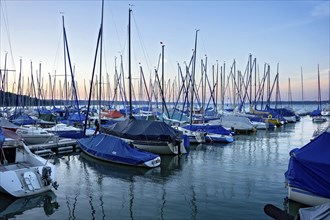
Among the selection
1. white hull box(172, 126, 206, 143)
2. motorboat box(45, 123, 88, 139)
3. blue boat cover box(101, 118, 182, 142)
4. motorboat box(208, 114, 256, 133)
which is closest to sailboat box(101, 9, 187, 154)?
blue boat cover box(101, 118, 182, 142)

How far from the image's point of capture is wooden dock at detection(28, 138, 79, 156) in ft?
80.7

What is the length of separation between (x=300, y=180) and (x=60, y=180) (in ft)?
42.9

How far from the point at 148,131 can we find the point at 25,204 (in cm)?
1293

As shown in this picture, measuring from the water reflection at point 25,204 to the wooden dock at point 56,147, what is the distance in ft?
32.9

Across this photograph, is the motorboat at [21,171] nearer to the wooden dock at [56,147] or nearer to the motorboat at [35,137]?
the wooden dock at [56,147]

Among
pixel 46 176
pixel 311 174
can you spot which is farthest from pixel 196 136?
pixel 311 174

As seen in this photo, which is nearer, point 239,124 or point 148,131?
point 148,131

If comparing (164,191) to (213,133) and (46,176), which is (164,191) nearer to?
(46,176)

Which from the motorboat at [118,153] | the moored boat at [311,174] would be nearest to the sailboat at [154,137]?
the motorboat at [118,153]

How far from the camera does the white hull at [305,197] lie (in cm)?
1209

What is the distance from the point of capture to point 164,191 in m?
15.8

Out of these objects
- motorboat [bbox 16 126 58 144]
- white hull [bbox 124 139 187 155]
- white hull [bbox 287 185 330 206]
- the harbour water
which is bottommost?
the harbour water

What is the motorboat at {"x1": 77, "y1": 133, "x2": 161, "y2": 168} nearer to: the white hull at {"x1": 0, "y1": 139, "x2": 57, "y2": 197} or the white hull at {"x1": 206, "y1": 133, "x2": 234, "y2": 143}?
the white hull at {"x1": 0, "y1": 139, "x2": 57, "y2": 197}

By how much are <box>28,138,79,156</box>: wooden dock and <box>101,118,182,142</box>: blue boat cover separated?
4295mm
